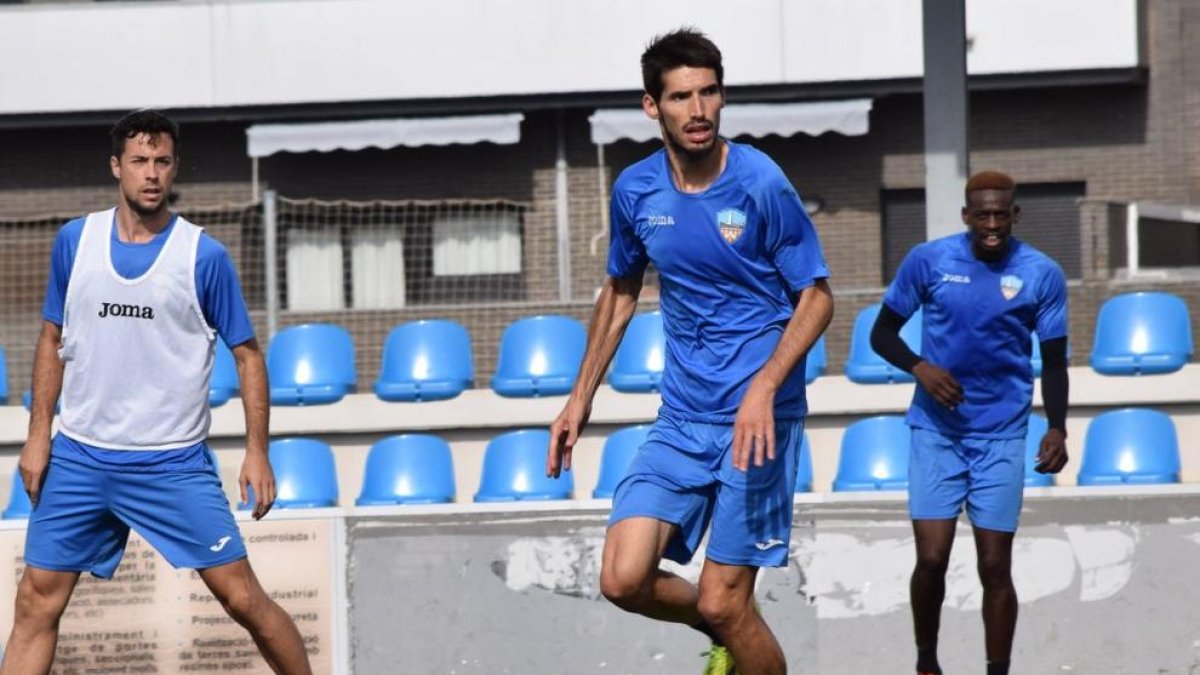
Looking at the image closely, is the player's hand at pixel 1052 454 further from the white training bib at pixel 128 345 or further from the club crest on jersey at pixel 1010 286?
the white training bib at pixel 128 345

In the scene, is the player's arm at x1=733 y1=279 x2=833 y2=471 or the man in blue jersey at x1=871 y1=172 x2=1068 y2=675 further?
the man in blue jersey at x1=871 y1=172 x2=1068 y2=675

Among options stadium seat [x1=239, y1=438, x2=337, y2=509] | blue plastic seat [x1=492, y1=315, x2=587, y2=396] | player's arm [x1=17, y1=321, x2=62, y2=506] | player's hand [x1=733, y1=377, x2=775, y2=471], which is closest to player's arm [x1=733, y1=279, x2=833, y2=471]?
player's hand [x1=733, y1=377, x2=775, y2=471]

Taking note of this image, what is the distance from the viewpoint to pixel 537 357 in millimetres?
12781

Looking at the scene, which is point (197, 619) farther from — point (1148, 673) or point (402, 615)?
point (1148, 673)

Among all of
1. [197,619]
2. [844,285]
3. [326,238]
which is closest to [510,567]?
[197,619]

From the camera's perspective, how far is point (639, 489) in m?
6.25

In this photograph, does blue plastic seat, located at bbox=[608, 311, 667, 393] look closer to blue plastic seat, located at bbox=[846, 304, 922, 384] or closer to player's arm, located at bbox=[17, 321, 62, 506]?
blue plastic seat, located at bbox=[846, 304, 922, 384]

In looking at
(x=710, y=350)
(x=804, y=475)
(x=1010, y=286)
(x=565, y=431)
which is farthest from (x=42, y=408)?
(x=804, y=475)

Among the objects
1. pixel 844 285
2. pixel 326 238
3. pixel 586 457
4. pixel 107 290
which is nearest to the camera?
pixel 107 290

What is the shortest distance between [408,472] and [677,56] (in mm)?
5910

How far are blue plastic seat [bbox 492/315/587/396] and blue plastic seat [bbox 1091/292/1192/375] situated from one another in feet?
11.1

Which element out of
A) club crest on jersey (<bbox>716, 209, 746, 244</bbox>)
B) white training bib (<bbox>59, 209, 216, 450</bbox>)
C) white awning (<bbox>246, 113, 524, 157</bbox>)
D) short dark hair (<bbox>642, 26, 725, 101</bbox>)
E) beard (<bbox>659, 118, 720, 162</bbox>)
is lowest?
white training bib (<bbox>59, 209, 216, 450</bbox>)

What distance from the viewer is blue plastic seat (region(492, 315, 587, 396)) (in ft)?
41.2

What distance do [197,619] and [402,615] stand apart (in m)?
0.95
